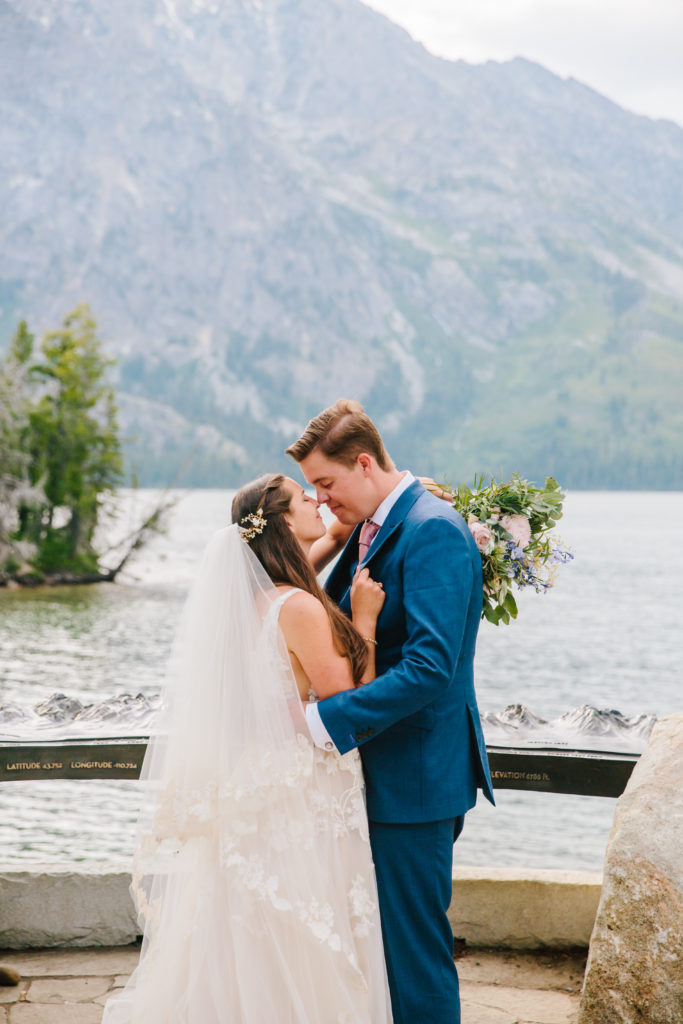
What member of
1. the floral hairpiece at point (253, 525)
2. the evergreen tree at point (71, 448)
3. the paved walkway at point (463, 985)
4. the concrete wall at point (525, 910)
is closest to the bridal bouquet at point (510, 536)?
the floral hairpiece at point (253, 525)

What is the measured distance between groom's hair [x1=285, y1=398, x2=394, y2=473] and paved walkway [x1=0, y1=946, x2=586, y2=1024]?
2239 mm

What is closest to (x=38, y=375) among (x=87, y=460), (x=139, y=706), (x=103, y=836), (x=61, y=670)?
(x=87, y=460)

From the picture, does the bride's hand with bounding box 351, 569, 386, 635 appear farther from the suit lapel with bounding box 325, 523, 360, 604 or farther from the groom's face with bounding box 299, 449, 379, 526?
the suit lapel with bounding box 325, 523, 360, 604

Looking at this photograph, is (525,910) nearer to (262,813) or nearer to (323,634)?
(262,813)

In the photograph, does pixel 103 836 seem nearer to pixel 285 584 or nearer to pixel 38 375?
pixel 285 584

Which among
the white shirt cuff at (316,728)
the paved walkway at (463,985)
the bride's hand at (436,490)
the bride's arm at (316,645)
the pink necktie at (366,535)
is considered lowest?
the paved walkway at (463,985)

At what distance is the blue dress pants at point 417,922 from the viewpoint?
313cm

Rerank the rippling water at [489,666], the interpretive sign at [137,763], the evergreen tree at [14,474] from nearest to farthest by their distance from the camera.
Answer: the interpretive sign at [137,763]
the rippling water at [489,666]
the evergreen tree at [14,474]

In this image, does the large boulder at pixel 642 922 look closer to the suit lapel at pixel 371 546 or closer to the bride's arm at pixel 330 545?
the suit lapel at pixel 371 546

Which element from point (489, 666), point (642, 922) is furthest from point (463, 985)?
point (489, 666)

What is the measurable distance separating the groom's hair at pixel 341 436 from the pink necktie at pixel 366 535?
0.25 metres

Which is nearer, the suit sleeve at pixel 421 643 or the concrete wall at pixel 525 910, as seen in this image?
the suit sleeve at pixel 421 643

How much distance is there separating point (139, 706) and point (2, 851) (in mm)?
6903

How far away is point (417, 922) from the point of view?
124 inches
